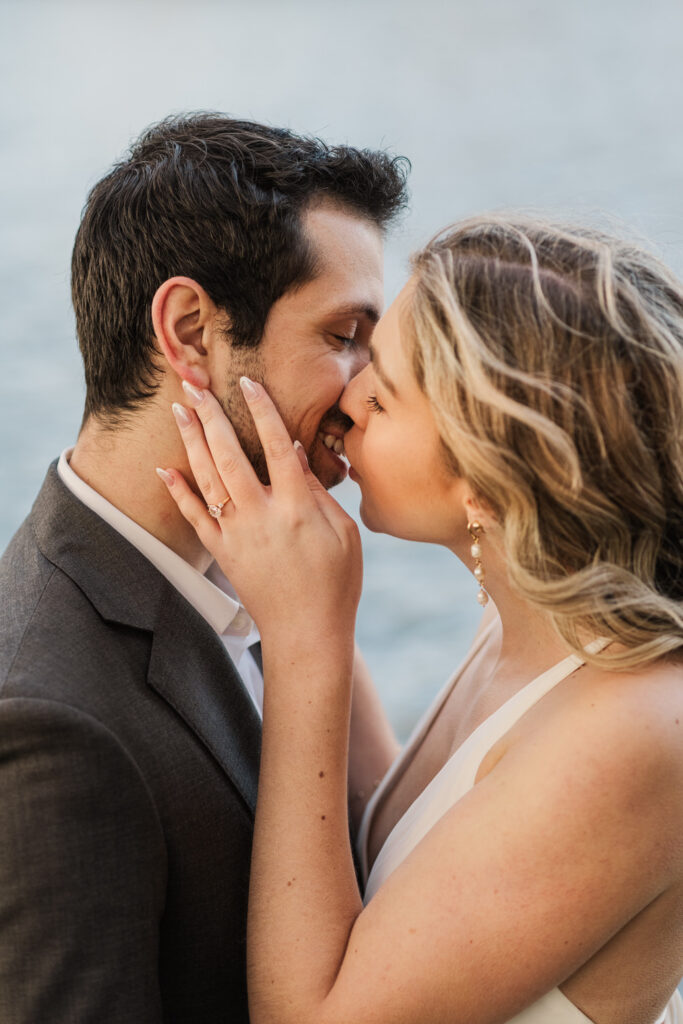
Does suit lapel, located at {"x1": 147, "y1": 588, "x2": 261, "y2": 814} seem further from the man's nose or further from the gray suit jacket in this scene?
the man's nose

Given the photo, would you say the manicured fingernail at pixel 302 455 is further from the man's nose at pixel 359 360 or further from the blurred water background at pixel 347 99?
the blurred water background at pixel 347 99

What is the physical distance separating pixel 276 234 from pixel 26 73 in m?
1.55

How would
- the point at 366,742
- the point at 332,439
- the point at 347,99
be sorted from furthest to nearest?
the point at 347,99, the point at 366,742, the point at 332,439

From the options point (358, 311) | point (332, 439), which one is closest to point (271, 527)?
point (332, 439)

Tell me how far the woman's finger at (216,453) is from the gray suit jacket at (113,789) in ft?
0.51

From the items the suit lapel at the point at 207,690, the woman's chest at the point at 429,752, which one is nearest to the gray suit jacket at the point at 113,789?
the suit lapel at the point at 207,690

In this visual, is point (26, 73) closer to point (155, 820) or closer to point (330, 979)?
point (155, 820)

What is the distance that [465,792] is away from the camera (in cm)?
133

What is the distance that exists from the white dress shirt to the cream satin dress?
317 mm

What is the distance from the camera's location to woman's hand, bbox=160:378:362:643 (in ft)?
4.33

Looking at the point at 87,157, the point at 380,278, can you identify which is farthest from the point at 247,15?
the point at 380,278

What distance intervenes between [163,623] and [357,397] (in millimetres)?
444

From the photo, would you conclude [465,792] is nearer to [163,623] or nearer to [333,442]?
[163,623]

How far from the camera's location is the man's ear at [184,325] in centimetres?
144
